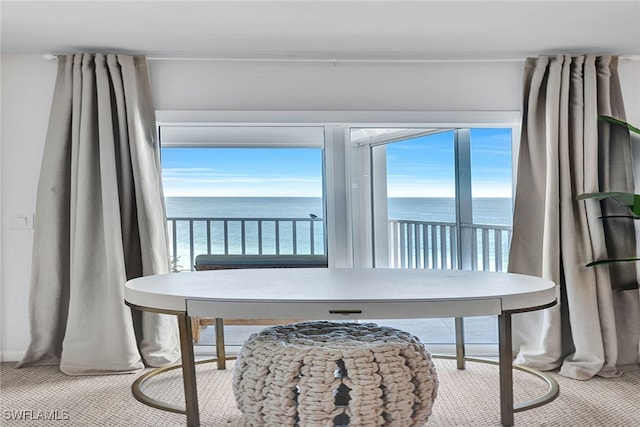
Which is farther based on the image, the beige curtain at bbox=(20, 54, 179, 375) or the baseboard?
the baseboard

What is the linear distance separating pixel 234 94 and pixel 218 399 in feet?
6.11


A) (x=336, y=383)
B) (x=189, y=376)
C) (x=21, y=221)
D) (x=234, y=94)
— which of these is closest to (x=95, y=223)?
(x=21, y=221)

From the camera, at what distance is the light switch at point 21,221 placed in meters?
3.84

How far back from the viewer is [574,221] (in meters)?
3.70

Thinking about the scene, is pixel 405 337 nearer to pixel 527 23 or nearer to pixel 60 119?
pixel 527 23

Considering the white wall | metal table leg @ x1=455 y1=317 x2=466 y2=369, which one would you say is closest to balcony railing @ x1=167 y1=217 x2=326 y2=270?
the white wall

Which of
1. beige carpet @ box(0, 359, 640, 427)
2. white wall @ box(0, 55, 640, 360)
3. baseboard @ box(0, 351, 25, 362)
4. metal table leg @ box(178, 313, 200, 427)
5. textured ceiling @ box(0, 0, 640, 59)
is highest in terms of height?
textured ceiling @ box(0, 0, 640, 59)

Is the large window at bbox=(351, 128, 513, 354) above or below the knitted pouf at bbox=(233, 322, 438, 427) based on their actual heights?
above

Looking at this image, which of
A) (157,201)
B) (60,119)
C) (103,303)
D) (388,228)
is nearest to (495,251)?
(388,228)

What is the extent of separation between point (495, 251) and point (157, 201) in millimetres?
2197

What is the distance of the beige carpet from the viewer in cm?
283

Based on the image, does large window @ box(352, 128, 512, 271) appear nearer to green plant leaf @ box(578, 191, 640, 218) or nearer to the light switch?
green plant leaf @ box(578, 191, 640, 218)

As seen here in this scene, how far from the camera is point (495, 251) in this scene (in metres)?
4.08

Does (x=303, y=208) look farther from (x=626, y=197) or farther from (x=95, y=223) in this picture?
(x=626, y=197)
